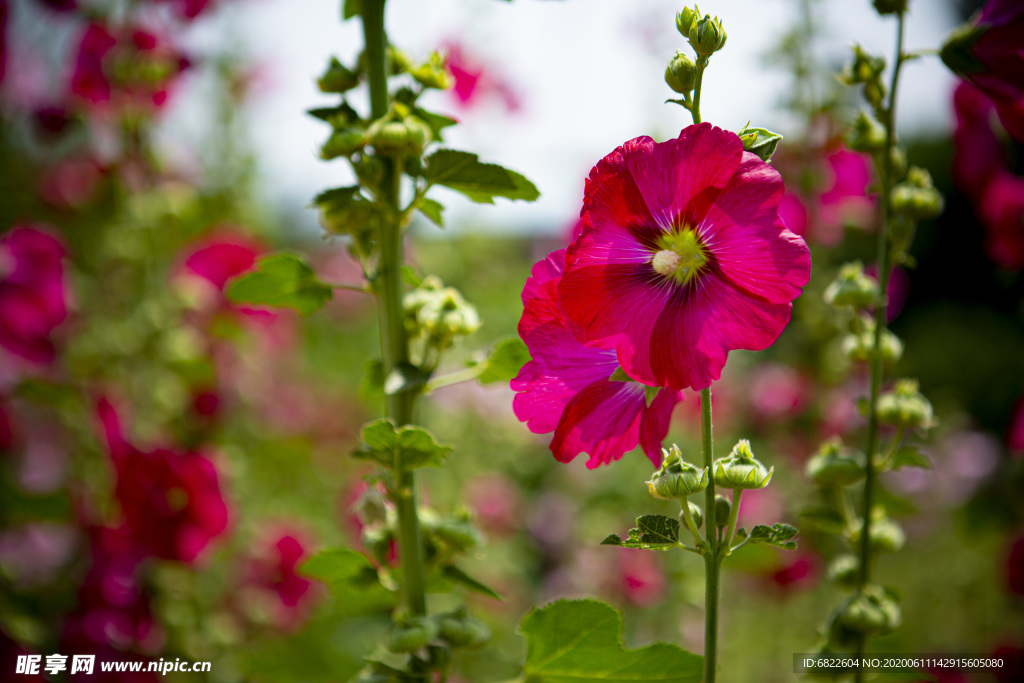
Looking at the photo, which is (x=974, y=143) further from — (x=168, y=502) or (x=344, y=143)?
(x=168, y=502)

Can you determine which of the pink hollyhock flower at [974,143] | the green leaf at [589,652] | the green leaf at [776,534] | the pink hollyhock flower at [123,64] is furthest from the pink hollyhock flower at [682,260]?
the pink hollyhock flower at [123,64]

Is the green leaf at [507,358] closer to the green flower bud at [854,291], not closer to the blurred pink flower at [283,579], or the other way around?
the green flower bud at [854,291]

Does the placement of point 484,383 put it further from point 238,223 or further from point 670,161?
point 238,223

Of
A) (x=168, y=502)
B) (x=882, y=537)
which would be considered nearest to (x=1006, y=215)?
(x=882, y=537)

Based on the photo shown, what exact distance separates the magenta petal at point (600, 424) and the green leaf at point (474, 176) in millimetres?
169

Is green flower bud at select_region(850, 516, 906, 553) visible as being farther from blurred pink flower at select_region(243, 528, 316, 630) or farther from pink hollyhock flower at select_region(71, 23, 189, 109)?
pink hollyhock flower at select_region(71, 23, 189, 109)

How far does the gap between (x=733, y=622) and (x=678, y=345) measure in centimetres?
219

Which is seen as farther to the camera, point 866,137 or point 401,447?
point 866,137

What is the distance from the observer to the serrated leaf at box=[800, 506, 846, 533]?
2.20 feet

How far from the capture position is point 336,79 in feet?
1.87

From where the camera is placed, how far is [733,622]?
2326 millimetres

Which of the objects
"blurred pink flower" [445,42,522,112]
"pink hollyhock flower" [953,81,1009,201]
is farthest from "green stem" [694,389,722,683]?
"blurred pink flower" [445,42,522,112]

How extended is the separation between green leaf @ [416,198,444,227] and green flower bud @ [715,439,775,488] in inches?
12.4

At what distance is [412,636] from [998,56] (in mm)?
637
